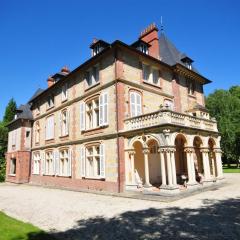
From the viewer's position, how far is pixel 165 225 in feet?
25.3

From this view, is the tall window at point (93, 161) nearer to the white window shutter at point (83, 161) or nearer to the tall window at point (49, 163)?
the white window shutter at point (83, 161)

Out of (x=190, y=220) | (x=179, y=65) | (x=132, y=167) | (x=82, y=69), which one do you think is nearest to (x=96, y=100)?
(x=82, y=69)

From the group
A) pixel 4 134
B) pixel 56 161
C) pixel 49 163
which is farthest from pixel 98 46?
pixel 4 134

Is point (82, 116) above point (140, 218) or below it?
above

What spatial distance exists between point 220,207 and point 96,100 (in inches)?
440

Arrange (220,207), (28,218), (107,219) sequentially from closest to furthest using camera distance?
(107,219)
(28,218)
(220,207)

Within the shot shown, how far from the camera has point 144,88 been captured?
17328mm

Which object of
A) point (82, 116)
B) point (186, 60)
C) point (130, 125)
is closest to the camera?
point (130, 125)

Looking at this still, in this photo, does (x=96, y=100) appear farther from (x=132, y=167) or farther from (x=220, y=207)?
(x=220, y=207)

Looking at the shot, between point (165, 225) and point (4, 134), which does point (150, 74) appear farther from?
point (4, 134)

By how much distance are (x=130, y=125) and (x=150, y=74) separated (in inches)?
209

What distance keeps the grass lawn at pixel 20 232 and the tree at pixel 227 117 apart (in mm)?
36596

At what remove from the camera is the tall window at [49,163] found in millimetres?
23011

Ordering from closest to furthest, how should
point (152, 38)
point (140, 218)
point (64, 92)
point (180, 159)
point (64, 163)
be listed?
1. point (140, 218)
2. point (180, 159)
3. point (152, 38)
4. point (64, 163)
5. point (64, 92)
